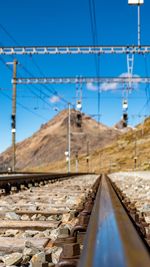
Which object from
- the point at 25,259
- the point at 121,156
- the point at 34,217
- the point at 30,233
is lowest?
the point at 25,259

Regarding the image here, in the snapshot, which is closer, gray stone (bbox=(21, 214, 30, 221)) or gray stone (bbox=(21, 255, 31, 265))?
gray stone (bbox=(21, 255, 31, 265))

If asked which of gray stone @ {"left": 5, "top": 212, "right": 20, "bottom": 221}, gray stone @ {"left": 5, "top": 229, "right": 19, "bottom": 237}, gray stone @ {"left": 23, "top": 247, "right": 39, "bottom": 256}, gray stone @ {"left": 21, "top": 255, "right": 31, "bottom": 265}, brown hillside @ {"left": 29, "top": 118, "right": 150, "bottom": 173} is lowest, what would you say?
gray stone @ {"left": 21, "top": 255, "right": 31, "bottom": 265}

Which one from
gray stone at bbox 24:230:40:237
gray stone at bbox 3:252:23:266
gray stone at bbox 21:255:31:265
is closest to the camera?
gray stone at bbox 3:252:23:266

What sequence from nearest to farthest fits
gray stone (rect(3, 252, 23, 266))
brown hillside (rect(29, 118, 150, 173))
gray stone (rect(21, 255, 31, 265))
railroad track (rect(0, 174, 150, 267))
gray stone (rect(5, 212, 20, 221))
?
1. railroad track (rect(0, 174, 150, 267))
2. gray stone (rect(3, 252, 23, 266))
3. gray stone (rect(21, 255, 31, 265))
4. gray stone (rect(5, 212, 20, 221))
5. brown hillside (rect(29, 118, 150, 173))

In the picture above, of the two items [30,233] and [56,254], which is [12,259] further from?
[30,233]

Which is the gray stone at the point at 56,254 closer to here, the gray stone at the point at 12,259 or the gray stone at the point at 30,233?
the gray stone at the point at 12,259

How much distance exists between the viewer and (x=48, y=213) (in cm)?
747

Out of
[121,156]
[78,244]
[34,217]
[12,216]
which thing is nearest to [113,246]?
[78,244]

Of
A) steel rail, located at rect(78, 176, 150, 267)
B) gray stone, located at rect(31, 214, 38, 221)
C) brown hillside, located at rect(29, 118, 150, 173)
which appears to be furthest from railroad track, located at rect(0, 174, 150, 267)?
brown hillside, located at rect(29, 118, 150, 173)

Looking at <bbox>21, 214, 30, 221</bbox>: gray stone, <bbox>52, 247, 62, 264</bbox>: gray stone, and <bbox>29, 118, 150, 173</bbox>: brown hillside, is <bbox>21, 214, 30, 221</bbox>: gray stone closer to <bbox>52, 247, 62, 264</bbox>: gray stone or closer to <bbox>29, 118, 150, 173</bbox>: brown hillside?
<bbox>52, 247, 62, 264</bbox>: gray stone

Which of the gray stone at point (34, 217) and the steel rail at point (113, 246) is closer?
the steel rail at point (113, 246)

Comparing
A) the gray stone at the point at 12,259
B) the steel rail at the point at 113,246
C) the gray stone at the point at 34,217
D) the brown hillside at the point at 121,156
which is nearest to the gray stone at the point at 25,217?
the gray stone at the point at 34,217

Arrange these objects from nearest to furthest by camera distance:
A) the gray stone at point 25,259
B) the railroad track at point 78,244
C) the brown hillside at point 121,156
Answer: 1. the railroad track at point 78,244
2. the gray stone at point 25,259
3. the brown hillside at point 121,156

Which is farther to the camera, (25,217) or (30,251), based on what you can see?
(25,217)
